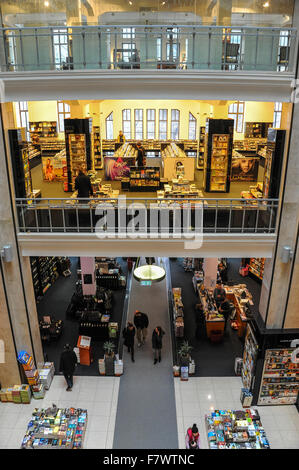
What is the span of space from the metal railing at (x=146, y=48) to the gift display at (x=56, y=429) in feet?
24.8

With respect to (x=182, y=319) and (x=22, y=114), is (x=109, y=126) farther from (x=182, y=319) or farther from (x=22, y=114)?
(x=182, y=319)

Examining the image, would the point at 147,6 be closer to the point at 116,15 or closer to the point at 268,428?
the point at 116,15

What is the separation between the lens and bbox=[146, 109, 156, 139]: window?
24672 mm

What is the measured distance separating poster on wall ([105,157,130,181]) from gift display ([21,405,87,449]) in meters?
8.66

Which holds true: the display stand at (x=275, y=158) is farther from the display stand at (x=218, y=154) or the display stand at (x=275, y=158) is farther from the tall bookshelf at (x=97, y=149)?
the tall bookshelf at (x=97, y=149)

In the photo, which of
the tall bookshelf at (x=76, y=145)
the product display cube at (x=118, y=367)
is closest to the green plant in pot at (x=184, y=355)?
the product display cube at (x=118, y=367)

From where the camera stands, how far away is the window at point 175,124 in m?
24.6

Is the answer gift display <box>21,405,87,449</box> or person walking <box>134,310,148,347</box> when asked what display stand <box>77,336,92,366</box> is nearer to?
person walking <box>134,310,148,347</box>

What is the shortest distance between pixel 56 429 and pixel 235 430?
385cm

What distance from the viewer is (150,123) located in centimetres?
2500

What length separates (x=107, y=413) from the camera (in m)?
9.26

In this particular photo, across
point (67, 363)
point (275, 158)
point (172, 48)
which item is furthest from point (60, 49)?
point (67, 363)
